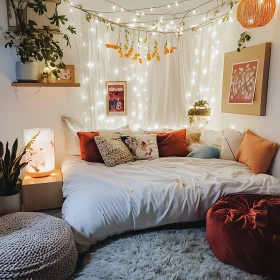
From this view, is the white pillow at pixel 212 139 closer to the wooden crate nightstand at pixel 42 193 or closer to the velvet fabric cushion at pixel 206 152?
the velvet fabric cushion at pixel 206 152

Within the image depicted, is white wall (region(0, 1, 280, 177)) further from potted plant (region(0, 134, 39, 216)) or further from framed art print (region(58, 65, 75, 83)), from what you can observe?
potted plant (region(0, 134, 39, 216))

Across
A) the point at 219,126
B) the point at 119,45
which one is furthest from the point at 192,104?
the point at 119,45

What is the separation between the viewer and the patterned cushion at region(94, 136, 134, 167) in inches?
105

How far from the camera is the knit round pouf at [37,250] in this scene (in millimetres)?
1381

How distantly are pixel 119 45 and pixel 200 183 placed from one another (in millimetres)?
2040

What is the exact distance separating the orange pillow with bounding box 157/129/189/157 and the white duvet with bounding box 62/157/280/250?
0.64 metres

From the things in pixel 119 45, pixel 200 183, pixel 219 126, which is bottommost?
pixel 200 183

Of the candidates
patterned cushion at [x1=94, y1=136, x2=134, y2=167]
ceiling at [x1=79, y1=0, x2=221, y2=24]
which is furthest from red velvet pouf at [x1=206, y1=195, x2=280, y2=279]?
ceiling at [x1=79, y1=0, x2=221, y2=24]

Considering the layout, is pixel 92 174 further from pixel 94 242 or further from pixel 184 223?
pixel 184 223

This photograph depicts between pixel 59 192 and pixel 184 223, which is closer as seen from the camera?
pixel 184 223

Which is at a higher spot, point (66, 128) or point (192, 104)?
point (192, 104)

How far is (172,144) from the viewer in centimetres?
307

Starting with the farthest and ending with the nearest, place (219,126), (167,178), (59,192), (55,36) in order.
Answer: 1. (219,126)
2. (55,36)
3. (59,192)
4. (167,178)

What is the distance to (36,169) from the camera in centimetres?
250
